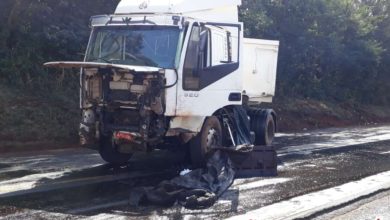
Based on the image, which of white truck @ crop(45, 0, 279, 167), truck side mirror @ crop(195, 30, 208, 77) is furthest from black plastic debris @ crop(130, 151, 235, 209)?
truck side mirror @ crop(195, 30, 208, 77)

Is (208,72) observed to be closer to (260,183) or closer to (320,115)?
(260,183)

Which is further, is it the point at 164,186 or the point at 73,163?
the point at 73,163

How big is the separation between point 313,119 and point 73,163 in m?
18.3

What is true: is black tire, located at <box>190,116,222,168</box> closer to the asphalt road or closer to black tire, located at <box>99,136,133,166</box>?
the asphalt road

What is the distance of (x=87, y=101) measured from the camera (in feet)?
31.9

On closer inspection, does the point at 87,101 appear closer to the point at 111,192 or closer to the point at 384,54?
the point at 111,192

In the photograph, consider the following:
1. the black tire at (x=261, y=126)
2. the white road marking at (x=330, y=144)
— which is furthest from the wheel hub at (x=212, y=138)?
the white road marking at (x=330, y=144)

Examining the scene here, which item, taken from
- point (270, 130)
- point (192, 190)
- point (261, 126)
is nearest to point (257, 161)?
point (192, 190)

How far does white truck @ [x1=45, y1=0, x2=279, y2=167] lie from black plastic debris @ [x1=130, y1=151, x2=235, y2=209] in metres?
1.03

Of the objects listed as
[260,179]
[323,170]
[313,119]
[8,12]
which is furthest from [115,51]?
[313,119]

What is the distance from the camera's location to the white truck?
9.29 meters

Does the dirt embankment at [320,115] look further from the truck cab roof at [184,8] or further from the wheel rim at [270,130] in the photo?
the truck cab roof at [184,8]

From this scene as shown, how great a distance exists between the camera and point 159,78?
9.20m

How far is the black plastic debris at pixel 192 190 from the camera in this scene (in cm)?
755
